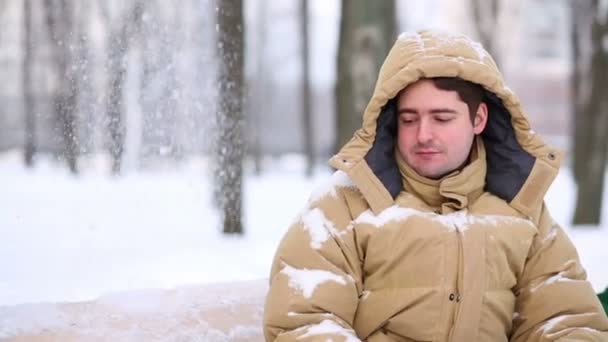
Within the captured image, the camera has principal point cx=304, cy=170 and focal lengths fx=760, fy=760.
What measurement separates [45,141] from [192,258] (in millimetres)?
890

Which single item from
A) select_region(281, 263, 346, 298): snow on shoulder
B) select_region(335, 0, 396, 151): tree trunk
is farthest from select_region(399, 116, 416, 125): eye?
select_region(335, 0, 396, 151): tree trunk

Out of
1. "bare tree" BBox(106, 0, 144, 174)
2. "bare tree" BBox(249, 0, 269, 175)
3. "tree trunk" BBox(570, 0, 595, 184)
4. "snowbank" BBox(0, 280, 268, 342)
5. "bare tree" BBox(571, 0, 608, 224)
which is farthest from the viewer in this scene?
"tree trunk" BBox(570, 0, 595, 184)

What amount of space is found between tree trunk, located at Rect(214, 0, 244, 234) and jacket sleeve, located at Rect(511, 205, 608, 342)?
1782 mm

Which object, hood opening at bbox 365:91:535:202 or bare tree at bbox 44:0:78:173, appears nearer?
hood opening at bbox 365:91:535:202

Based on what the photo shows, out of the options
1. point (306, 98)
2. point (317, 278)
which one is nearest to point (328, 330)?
point (317, 278)

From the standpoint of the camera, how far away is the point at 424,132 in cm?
227

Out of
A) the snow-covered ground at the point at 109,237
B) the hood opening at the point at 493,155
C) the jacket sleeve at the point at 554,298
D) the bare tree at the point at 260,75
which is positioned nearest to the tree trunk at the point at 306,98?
the bare tree at the point at 260,75

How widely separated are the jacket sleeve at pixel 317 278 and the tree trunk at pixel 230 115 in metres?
1.56

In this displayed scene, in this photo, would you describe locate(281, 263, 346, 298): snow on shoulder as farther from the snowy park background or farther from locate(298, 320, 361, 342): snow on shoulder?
the snowy park background

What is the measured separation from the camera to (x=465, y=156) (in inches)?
94.9

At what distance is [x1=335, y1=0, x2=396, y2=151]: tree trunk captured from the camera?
4.37 m

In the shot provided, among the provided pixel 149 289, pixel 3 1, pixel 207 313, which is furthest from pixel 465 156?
pixel 3 1

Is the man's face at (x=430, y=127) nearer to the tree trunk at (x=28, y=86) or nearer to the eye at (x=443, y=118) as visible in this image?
the eye at (x=443, y=118)

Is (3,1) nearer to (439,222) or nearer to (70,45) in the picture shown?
(70,45)
